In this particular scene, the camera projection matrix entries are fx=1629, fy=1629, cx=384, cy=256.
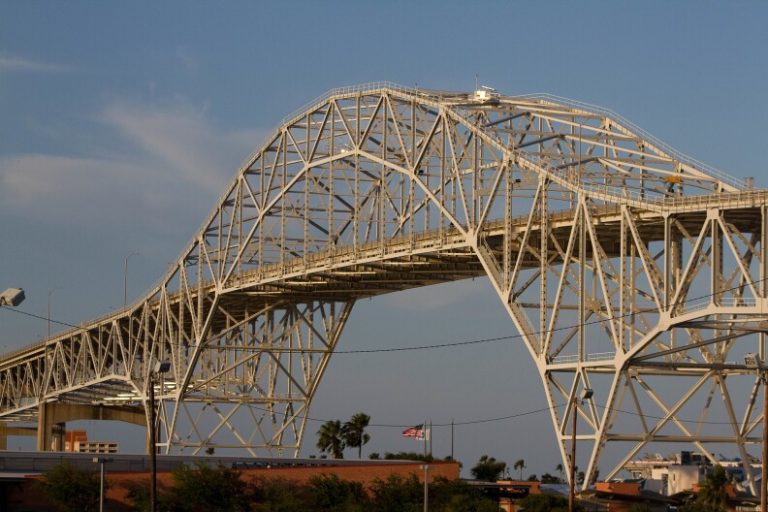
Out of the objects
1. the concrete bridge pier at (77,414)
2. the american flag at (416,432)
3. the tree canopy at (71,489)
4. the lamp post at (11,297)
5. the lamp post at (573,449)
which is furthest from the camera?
the concrete bridge pier at (77,414)

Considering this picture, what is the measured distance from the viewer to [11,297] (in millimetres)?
58531

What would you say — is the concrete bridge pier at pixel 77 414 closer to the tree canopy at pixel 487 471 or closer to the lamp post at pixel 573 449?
the tree canopy at pixel 487 471

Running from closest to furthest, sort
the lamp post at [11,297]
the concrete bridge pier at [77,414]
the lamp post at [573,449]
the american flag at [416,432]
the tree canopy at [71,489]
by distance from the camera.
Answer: the lamp post at [11,297] → the lamp post at [573,449] → the tree canopy at [71,489] → the american flag at [416,432] → the concrete bridge pier at [77,414]

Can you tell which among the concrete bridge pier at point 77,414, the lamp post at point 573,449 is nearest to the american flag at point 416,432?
the lamp post at point 573,449

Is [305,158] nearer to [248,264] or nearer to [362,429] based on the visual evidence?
[248,264]

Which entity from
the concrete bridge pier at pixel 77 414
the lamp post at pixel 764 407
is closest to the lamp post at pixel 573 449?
the lamp post at pixel 764 407

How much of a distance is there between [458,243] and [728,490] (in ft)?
68.0

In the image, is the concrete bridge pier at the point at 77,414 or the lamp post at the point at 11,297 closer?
the lamp post at the point at 11,297

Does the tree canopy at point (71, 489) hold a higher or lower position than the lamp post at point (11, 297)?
lower

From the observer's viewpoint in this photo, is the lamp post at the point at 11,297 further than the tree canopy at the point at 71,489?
No

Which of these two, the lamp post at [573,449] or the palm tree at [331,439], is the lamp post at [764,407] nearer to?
the lamp post at [573,449]

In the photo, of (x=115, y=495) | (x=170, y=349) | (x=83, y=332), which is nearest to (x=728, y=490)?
(x=115, y=495)

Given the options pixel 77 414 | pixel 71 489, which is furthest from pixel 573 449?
pixel 77 414

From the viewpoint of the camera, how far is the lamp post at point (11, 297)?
192 ft
